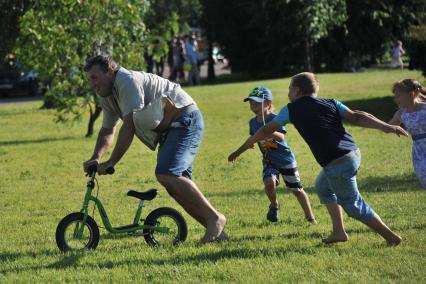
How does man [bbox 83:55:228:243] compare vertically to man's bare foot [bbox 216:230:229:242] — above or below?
above

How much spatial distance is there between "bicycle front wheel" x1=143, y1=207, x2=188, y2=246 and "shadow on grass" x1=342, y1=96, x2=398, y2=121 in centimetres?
1340

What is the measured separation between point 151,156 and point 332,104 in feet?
29.1

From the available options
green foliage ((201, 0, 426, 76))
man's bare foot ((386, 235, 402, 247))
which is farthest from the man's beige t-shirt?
green foliage ((201, 0, 426, 76))

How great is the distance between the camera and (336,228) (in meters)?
7.43

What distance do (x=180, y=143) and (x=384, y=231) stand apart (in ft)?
5.92

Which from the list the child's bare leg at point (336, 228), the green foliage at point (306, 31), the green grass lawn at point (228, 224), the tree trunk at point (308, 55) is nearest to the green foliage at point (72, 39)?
the green grass lawn at point (228, 224)

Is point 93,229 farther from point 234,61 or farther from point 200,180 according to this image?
point 234,61

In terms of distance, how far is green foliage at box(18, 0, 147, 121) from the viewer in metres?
17.8

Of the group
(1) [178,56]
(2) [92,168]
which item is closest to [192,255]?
(2) [92,168]

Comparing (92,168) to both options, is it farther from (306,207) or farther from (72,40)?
(72,40)

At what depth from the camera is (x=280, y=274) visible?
248 inches

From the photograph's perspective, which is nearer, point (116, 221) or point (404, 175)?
point (116, 221)

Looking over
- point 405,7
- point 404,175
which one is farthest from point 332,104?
point 405,7

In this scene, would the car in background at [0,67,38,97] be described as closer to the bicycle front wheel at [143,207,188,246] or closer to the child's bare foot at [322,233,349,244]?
the bicycle front wheel at [143,207,188,246]
